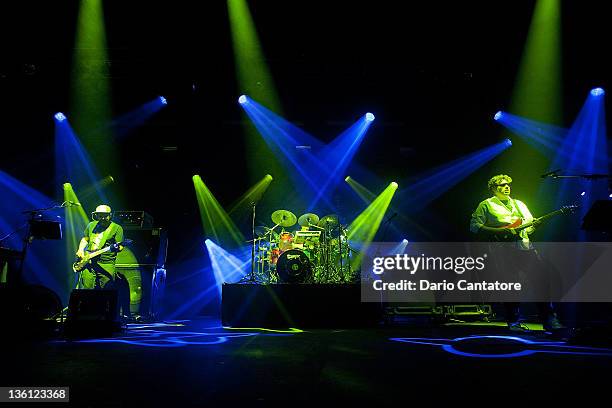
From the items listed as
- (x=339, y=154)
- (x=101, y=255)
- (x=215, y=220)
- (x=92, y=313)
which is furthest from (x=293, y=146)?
(x=92, y=313)

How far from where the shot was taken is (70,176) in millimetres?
9477

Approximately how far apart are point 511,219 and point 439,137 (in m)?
4.38

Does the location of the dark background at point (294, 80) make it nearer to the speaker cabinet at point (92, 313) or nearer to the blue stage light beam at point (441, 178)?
the blue stage light beam at point (441, 178)

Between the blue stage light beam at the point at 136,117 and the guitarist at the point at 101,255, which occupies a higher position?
the blue stage light beam at the point at 136,117

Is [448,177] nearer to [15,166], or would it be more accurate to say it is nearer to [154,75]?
[154,75]

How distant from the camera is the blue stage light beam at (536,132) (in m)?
8.76

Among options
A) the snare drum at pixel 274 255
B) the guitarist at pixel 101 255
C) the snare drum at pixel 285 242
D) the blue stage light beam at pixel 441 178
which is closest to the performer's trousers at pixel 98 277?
the guitarist at pixel 101 255

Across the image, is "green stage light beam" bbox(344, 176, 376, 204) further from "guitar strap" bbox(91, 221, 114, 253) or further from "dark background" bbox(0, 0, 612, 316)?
"guitar strap" bbox(91, 221, 114, 253)

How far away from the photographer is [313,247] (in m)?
8.49

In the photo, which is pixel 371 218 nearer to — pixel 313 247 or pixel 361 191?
pixel 361 191

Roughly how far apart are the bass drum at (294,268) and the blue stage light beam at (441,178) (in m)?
4.07

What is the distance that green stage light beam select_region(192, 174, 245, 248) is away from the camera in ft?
33.7

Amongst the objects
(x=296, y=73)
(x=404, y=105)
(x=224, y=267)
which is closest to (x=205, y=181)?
(x=224, y=267)

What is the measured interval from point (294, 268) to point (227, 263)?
3364mm
